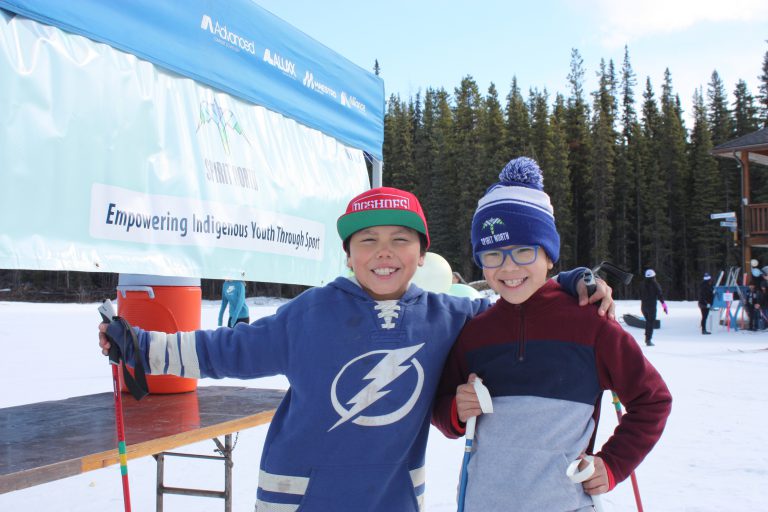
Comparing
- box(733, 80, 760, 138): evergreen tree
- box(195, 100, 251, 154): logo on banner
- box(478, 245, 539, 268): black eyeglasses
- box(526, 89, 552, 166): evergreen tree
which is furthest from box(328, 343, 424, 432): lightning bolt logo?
box(733, 80, 760, 138): evergreen tree

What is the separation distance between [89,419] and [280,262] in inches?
47.9

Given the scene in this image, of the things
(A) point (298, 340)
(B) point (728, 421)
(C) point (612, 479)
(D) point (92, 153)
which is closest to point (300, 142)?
(D) point (92, 153)

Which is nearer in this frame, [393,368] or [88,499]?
[393,368]

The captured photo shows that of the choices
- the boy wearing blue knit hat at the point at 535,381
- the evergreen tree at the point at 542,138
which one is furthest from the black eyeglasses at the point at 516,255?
the evergreen tree at the point at 542,138

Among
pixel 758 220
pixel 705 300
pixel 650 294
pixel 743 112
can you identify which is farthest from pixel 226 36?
pixel 743 112

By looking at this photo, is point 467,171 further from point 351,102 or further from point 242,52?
point 242,52

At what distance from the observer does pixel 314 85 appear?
12.0 ft

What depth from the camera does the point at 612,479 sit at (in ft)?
5.82

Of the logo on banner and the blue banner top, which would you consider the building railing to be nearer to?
the blue banner top

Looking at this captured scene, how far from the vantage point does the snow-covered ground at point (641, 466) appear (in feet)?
13.1

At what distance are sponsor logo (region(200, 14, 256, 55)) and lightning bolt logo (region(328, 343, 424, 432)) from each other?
5.71 feet

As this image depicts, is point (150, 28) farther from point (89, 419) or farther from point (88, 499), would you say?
point (88, 499)

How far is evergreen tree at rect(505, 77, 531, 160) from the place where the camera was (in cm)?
5450

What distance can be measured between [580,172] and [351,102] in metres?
54.9
